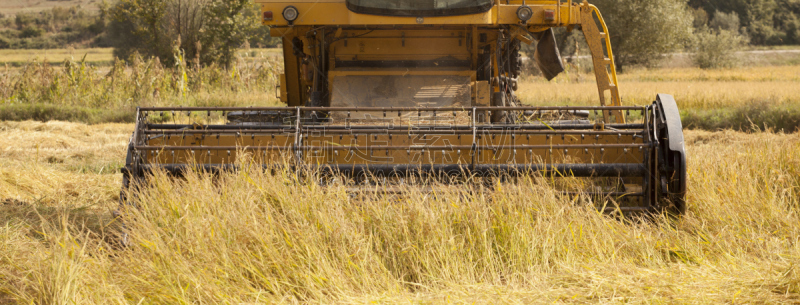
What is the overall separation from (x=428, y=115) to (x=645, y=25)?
27578mm

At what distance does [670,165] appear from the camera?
4410 mm

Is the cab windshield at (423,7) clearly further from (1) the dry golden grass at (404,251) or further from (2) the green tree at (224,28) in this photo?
(2) the green tree at (224,28)

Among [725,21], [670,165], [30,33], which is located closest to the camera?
[670,165]

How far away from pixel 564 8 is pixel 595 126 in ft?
6.47

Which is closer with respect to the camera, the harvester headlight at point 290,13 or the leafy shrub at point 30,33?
the harvester headlight at point 290,13

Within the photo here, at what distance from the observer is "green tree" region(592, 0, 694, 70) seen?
30766 millimetres

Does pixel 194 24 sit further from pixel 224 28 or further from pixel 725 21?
pixel 725 21

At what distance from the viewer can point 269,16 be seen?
6293mm

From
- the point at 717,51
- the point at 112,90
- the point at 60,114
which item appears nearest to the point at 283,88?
the point at 60,114

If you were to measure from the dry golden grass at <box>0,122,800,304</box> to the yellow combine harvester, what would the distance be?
1.10 feet

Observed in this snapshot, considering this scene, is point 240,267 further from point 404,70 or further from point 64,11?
point 64,11

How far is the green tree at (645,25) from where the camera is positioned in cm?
3077

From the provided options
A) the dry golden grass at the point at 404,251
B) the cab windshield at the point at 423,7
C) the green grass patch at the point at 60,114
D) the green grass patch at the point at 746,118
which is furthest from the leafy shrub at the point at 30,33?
the dry golden grass at the point at 404,251

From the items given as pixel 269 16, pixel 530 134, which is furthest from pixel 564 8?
pixel 269 16
